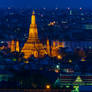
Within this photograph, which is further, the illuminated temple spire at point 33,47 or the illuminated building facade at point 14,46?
the illuminated building facade at point 14,46

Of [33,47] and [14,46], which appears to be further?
[14,46]

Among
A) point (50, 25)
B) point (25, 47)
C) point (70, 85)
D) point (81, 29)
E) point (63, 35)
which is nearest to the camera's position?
point (70, 85)

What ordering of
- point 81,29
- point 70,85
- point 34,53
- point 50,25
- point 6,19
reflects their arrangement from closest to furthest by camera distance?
point 70,85
point 34,53
point 81,29
point 50,25
point 6,19

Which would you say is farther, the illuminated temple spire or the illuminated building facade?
the illuminated building facade

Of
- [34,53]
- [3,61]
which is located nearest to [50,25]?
[34,53]

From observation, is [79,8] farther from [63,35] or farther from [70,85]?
[70,85]

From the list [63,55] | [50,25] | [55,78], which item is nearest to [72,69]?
[55,78]

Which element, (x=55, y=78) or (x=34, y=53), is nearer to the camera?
(x=55, y=78)

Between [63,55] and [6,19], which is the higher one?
[6,19]

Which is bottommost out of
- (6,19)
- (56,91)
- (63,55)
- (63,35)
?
(56,91)
